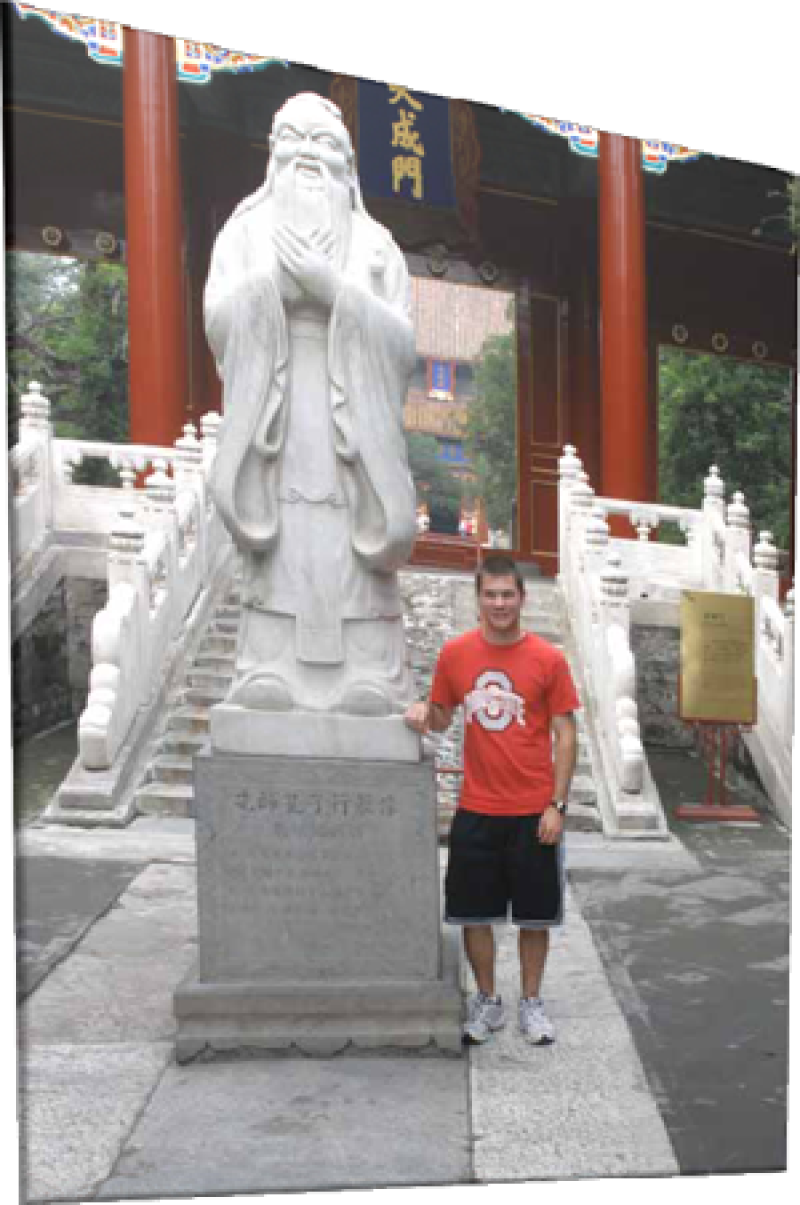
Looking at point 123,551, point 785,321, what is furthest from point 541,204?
point 123,551

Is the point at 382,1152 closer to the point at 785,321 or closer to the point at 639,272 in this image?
the point at 639,272

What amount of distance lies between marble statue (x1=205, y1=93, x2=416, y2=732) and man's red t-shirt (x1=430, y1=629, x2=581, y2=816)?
237mm

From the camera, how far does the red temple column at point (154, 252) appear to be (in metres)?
6.66

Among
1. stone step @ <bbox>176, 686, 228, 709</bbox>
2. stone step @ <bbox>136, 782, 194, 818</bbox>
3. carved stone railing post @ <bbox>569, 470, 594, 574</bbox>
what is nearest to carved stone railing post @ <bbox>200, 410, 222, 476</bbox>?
stone step @ <bbox>176, 686, 228, 709</bbox>

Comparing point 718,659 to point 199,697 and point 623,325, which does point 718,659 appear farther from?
point 623,325

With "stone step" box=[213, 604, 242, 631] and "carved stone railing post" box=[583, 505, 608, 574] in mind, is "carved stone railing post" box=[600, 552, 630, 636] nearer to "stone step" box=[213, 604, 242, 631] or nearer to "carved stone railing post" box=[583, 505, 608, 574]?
"carved stone railing post" box=[583, 505, 608, 574]

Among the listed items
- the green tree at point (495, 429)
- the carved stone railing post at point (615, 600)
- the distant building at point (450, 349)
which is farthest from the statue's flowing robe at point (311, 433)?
the green tree at point (495, 429)

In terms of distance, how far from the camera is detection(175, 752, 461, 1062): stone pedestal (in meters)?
2.64

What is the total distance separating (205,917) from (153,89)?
20.4 ft

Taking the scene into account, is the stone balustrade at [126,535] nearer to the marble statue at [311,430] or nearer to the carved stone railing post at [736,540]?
the marble statue at [311,430]

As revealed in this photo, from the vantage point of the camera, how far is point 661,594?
7.34 m

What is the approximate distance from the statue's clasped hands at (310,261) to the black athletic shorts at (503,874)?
1.37 metres

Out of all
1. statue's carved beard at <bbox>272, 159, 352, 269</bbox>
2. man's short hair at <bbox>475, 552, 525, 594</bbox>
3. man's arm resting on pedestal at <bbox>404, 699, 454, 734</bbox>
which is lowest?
man's arm resting on pedestal at <bbox>404, 699, 454, 734</bbox>

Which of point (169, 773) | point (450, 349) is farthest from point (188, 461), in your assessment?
point (450, 349)
